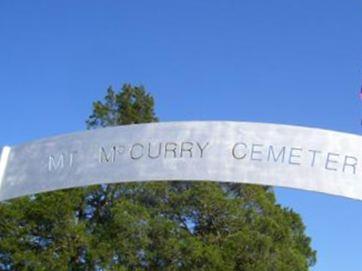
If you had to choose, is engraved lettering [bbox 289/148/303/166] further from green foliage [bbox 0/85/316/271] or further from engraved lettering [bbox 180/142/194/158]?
green foliage [bbox 0/85/316/271]

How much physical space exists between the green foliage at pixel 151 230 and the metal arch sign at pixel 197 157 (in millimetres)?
9722

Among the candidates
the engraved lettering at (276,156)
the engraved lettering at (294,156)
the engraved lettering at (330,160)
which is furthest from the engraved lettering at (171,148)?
the engraved lettering at (330,160)

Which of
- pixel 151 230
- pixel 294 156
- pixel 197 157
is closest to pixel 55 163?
pixel 197 157

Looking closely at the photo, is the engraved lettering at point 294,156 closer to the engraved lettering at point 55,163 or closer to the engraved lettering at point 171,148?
the engraved lettering at point 171,148

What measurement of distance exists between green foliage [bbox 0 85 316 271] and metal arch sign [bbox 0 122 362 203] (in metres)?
9.72

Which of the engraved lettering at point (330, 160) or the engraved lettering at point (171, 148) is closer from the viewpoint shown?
the engraved lettering at point (330, 160)

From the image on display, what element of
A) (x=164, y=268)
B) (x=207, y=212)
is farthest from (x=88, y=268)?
(x=207, y=212)

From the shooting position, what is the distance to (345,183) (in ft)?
24.2

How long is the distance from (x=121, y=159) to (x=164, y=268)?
10741 mm

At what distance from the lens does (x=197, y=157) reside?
25.4 feet

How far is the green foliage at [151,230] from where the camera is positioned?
18.0 metres

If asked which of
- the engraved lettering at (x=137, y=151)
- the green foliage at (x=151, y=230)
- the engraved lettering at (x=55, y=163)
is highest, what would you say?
the green foliage at (x=151, y=230)

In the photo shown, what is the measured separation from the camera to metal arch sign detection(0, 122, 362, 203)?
7430mm

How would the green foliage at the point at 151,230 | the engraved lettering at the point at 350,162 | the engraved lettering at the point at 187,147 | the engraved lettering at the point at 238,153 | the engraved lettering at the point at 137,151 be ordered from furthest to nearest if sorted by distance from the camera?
the green foliage at the point at 151,230 < the engraved lettering at the point at 137,151 < the engraved lettering at the point at 187,147 < the engraved lettering at the point at 238,153 < the engraved lettering at the point at 350,162
